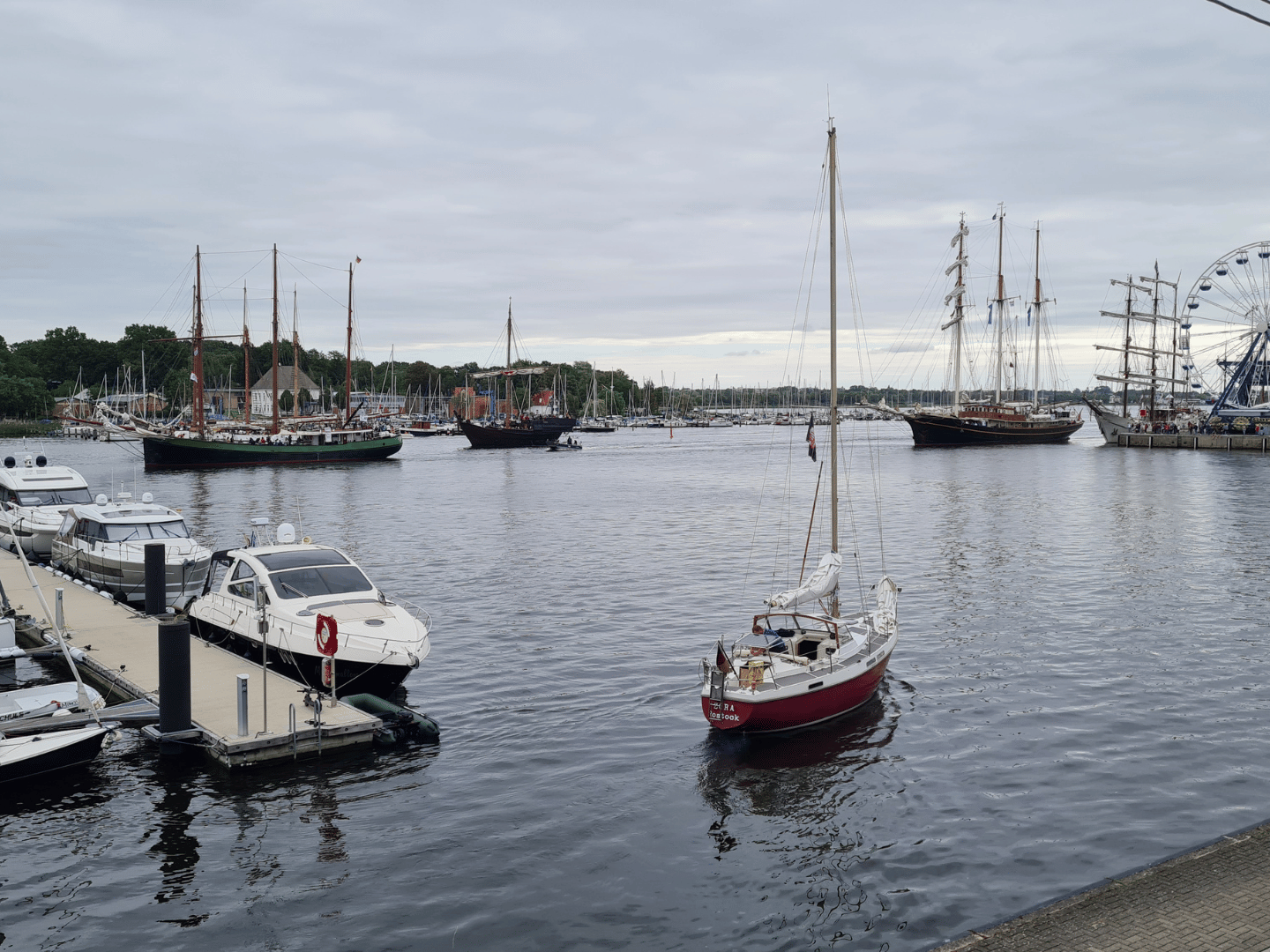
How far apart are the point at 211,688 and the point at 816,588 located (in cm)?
1292

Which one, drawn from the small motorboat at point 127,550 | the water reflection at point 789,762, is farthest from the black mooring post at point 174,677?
the small motorboat at point 127,550

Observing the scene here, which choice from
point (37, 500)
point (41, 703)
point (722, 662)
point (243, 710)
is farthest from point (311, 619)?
point (37, 500)

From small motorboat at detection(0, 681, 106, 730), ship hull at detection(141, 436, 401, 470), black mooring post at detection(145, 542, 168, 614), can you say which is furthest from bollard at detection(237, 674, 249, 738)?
ship hull at detection(141, 436, 401, 470)

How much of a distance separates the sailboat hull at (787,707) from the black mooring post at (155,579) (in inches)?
616

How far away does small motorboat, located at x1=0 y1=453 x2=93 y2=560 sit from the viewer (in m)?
38.5

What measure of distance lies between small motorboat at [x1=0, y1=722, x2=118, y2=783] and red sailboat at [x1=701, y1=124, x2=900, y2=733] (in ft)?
34.9

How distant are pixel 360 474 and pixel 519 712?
266ft

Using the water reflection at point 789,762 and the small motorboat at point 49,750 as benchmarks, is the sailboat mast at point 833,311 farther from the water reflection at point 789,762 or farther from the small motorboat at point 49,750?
the small motorboat at point 49,750

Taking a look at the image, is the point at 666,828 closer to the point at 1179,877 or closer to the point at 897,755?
the point at 897,755

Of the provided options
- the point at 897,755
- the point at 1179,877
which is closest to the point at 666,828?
the point at 897,755

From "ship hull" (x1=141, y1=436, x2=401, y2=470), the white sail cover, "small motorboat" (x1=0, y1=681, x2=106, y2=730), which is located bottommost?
"small motorboat" (x1=0, y1=681, x2=106, y2=730)

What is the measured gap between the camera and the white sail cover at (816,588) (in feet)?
71.1

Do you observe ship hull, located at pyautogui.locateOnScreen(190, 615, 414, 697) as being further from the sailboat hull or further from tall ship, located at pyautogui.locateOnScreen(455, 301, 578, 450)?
tall ship, located at pyautogui.locateOnScreen(455, 301, 578, 450)

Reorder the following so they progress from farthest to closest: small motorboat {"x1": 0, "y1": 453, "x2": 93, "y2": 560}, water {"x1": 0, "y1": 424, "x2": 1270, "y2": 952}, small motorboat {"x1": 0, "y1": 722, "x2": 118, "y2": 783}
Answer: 1. small motorboat {"x1": 0, "y1": 453, "x2": 93, "y2": 560}
2. small motorboat {"x1": 0, "y1": 722, "x2": 118, "y2": 783}
3. water {"x1": 0, "y1": 424, "x2": 1270, "y2": 952}
